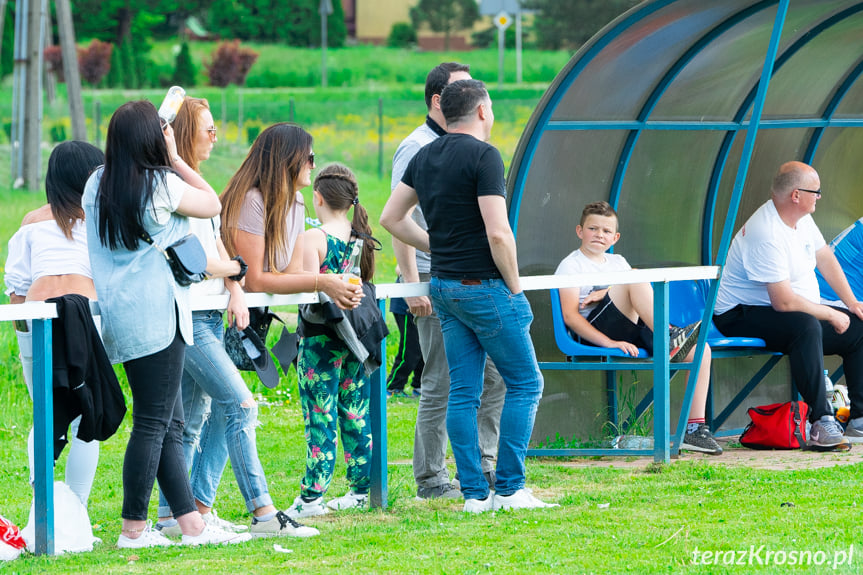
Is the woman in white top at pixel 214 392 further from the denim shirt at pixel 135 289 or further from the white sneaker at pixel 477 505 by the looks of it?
the white sneaker at pixel 477 505

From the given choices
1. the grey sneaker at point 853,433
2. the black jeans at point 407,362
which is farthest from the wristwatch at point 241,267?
the black jeans at point 407,362

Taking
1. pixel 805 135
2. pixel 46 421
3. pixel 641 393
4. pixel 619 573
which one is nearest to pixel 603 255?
pixel 641 393

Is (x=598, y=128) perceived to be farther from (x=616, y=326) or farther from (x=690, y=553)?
(x=690, y=553)

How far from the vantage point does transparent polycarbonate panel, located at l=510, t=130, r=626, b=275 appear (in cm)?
707

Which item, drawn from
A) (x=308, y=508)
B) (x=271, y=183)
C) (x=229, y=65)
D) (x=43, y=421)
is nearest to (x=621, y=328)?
(x=308, y=508)

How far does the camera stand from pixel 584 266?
6.85 meters

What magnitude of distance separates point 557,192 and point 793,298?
1.51 meters

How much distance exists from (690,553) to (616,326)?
101 inches

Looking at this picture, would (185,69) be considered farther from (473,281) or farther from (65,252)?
(473,281)

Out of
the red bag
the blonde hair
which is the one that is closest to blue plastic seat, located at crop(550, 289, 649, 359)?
the red bag

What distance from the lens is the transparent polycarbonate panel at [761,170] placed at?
8.20 meters

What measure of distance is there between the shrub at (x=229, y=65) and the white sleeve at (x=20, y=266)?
45245 mm

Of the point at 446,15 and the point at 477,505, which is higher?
the point at 446,15

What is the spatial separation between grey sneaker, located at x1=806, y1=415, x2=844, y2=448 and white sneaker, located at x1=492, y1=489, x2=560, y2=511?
2.23 metres
